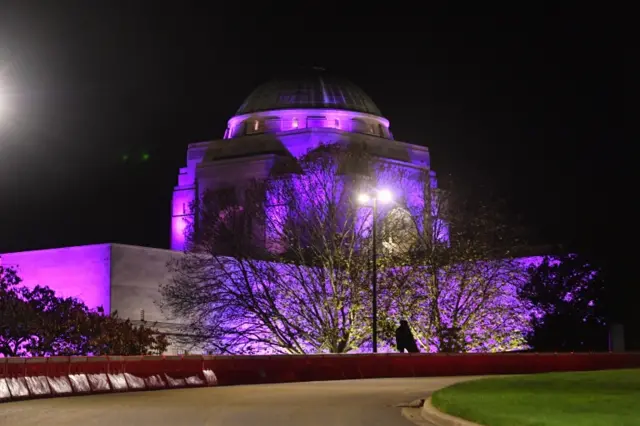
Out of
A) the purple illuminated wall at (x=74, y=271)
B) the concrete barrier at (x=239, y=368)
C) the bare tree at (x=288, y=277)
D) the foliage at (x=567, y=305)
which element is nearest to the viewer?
the concrete barrier at (x=239, y=368)

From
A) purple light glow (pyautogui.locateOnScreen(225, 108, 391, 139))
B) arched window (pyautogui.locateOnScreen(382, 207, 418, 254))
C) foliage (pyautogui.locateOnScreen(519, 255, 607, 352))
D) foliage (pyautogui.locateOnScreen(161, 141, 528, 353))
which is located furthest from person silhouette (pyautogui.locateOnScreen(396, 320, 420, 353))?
purple light glow (pyautogui.locateOnScreen(225, 108, 391, 139))

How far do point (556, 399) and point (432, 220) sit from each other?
32.2 meters

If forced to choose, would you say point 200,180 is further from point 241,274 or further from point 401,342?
point 401,342

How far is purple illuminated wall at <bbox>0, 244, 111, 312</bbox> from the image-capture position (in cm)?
4931

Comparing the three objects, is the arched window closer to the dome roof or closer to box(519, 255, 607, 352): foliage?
box(519, 255, 607, 352): foliage

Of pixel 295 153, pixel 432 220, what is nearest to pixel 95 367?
pixel 432 220

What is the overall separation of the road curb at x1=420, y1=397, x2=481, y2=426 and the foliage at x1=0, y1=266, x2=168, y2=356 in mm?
17875

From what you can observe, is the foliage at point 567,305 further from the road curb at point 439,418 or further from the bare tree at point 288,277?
the road curb at point 439,418

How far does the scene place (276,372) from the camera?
28.2 meters

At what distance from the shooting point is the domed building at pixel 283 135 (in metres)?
74.5

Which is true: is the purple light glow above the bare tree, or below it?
above

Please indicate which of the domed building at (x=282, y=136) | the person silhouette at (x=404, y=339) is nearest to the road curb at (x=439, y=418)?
the person silhouette at (x=404, y=339)

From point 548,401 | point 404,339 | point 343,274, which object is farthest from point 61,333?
point 548,401

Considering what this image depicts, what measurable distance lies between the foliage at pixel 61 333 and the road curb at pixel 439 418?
1788 cm
